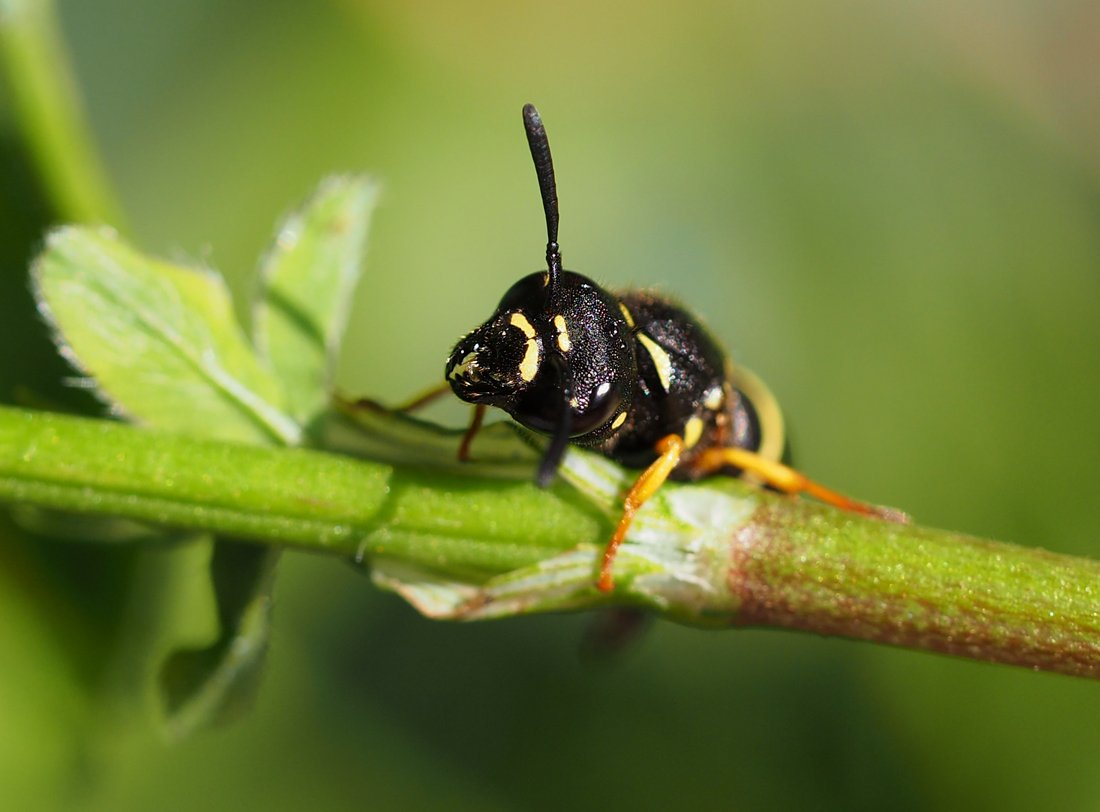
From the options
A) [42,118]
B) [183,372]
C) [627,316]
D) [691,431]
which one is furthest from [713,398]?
[42,118]

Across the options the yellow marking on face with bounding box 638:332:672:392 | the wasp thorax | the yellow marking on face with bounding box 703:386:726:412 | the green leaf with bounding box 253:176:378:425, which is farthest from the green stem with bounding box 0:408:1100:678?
the yellow marking on face with bounding box 703:386:726:412

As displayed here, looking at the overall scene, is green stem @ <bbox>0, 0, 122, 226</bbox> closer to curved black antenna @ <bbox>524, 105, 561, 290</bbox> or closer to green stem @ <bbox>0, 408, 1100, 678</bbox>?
green stem @ <bbox>0, 408, 1100, 678</bbox>

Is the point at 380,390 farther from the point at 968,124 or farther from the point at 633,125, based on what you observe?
the point at 968,124

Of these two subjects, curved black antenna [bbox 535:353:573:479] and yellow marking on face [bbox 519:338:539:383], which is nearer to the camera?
curved black antenna [bbox 535:353:573:479]

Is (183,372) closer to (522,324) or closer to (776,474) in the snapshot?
(522,324)

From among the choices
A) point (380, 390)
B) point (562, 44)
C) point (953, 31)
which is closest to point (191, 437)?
point (380, 390)

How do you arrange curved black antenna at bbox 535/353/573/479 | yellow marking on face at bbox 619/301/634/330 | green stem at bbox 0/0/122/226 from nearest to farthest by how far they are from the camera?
1. curved black antenna at bbox 535/353/573/479
2. yellow marking on face at bbox 619/301/634/330
3. green stem at bbox 0/0/122/226

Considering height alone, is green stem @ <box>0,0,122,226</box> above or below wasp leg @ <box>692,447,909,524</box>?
above
